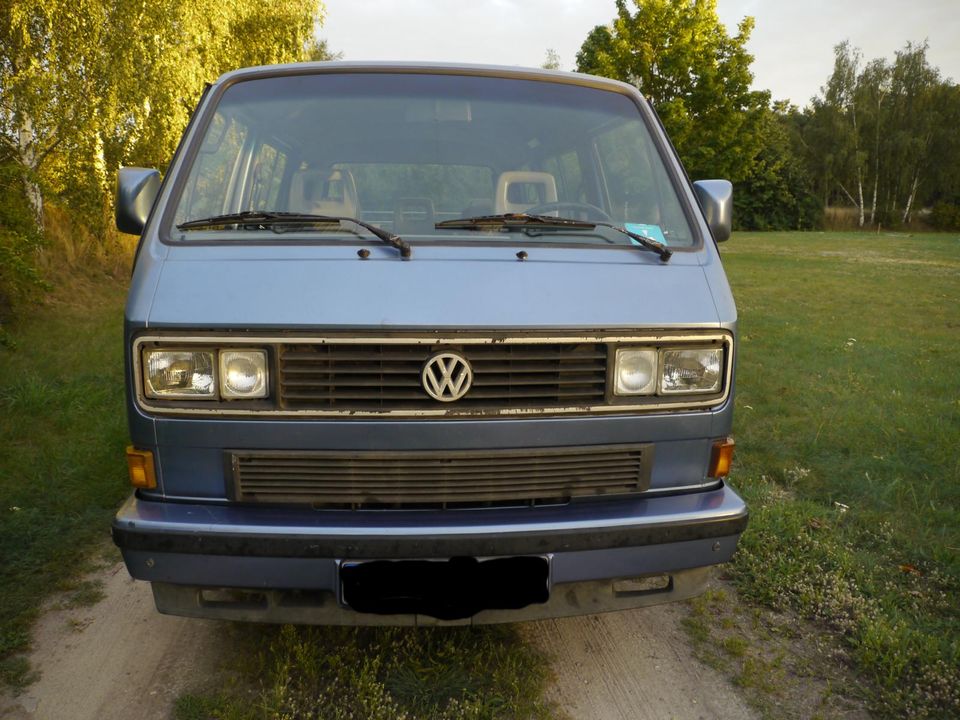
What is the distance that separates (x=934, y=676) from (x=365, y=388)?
2.28 metres

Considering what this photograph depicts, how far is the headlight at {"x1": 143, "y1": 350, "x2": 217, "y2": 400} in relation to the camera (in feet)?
7.43

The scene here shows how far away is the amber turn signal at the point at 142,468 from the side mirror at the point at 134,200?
968 millimetres

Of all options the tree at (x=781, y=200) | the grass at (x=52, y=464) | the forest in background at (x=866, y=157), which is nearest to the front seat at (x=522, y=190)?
the grass at (x=52, y=464)

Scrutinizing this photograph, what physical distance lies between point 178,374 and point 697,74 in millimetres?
27649

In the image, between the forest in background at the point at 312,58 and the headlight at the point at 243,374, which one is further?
the forest in background at the point at 312,58

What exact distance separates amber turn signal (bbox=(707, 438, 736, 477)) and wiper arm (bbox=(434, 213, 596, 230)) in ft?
3.00

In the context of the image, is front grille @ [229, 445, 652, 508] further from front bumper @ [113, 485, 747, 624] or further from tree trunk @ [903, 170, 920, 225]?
tree trunk @ [903, 170, 920, 225]

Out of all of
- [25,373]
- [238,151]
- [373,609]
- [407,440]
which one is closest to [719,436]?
[407,440]

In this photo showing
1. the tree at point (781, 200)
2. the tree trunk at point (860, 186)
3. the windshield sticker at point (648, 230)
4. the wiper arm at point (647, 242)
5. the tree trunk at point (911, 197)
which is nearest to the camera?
the wiper arm at point (647, 242)

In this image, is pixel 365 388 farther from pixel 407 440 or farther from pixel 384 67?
pixel 384 67

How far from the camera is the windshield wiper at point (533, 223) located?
2.67 metres

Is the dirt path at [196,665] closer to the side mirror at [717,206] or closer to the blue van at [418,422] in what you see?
the blue van at [418,422]

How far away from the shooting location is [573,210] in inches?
118

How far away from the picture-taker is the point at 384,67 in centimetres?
310
